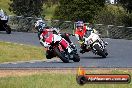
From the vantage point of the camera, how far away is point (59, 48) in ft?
61.8

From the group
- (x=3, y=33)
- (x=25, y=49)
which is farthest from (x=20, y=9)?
(x=25, y=49)

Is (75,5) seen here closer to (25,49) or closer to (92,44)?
(25,49)

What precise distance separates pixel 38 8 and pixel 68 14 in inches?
121

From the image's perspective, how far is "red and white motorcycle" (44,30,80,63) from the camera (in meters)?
18.7

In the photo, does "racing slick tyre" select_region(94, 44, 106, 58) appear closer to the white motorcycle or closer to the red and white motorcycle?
the white motorcycle

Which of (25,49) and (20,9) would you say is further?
(20,9)

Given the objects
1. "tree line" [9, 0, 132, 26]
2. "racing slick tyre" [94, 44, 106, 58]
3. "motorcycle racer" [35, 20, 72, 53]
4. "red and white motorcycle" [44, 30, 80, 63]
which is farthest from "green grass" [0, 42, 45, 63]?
"tree line" [9, 0, 132, 26]

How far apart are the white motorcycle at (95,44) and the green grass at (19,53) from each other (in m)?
2.22

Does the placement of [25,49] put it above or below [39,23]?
below

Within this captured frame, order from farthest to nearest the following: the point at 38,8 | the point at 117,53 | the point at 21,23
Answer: the point at 38,8 < the point at 21,23 < the point at 117,53

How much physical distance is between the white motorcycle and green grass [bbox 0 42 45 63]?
2.22 metres

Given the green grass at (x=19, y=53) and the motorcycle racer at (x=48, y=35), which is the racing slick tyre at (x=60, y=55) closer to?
the motorcycle racer at (x=48, y=35)

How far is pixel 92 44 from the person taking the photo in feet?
71.5

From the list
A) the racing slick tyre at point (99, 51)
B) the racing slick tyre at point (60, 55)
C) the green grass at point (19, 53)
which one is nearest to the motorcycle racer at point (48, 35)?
the racing slick tyre at point (60, 55)
